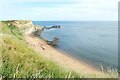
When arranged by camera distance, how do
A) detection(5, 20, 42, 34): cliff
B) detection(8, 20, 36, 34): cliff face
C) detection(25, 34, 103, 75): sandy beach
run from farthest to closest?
detection(8, 20, 36, 34): cliff face
detection(5, 20, 42, 34): cliff
detection(25, 34, 103, 75): sandy beach

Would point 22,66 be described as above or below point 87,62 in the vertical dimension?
above

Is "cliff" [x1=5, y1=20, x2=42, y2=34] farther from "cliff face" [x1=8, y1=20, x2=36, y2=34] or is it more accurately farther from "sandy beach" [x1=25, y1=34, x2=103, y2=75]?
"sandy beach" [x1=25, y1=34, x2=103, y2=75]

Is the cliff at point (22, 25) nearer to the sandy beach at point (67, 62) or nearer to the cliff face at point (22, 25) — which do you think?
the cliff face at point (22, 25)

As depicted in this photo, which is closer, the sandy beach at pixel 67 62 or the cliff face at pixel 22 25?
the sandy beach at pixel 67 62

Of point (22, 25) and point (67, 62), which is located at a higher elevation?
point (22, 25)

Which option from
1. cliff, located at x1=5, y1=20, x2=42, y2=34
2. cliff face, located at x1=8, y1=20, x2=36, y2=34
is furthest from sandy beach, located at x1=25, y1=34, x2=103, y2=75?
cliff face, located at x1=8, y1=20, x2=36, y2=34

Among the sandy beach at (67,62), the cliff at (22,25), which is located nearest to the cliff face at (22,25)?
the cliff at (22,25)

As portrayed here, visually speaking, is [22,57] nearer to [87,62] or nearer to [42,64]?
[42,64]

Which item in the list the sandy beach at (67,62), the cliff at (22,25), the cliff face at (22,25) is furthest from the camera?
the cliff face at (22,25)

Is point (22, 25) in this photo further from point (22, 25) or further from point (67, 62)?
point (67, 62)

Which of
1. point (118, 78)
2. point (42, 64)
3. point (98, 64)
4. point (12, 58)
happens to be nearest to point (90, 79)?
point (118, 78)

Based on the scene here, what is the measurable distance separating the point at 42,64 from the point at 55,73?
603 mm

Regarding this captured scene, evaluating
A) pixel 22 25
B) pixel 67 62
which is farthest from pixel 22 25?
pixel 67 62

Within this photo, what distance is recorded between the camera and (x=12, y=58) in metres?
5.57
